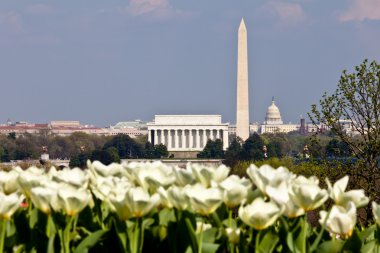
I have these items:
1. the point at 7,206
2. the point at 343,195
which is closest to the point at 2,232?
the point at 7,206

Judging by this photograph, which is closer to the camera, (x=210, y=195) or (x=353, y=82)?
(x=210, y=195)

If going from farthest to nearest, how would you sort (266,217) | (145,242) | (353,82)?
(353,82) < (145,242) < (266,217)

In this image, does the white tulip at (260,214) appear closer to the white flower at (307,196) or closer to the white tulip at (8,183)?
the white flower at (307,196)

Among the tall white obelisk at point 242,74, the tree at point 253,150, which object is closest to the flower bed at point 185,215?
the tree at point 253,150

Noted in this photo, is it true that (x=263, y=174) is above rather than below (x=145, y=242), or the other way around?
above

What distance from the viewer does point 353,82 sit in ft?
59.6

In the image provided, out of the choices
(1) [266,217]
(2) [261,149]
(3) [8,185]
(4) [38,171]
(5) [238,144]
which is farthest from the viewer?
(5) [238,144]

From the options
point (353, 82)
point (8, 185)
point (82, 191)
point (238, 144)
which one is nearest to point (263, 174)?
point (82, 191)

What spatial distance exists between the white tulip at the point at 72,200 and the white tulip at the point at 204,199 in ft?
1.35

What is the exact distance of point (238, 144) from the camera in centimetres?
12062

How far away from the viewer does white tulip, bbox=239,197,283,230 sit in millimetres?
4219

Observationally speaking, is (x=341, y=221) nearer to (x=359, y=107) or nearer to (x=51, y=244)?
(x=51, y=244)

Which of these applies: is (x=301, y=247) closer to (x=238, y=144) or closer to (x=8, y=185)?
(x=8, y=185)

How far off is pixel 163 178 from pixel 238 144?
116 metres
